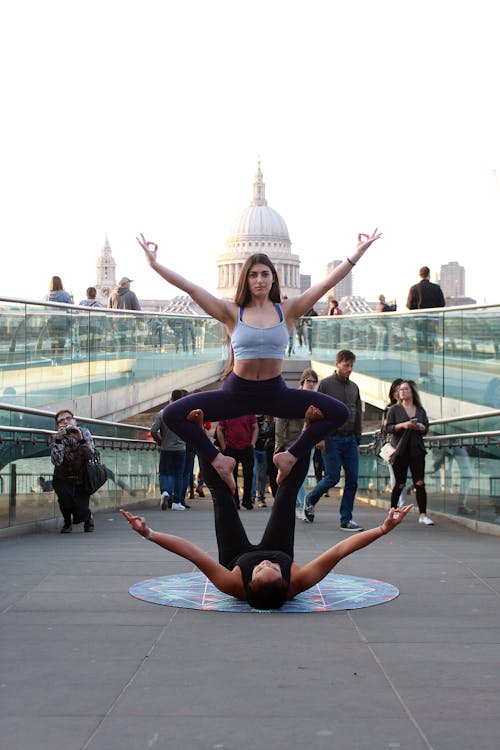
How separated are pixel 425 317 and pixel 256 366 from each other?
38.2 feet

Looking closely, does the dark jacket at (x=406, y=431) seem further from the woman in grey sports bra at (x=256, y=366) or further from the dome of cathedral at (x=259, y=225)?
the dome of cathedral at (x=259, y=225)

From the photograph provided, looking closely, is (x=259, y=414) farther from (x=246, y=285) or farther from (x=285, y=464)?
(x=246, y=285)

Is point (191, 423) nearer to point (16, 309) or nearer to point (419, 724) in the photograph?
point (419, 724)

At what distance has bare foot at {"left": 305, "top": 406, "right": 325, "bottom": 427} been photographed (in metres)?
6.50

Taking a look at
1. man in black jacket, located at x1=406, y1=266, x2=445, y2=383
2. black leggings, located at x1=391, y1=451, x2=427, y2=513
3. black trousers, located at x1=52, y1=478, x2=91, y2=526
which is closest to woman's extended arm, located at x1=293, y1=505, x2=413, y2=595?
black trousers, located at x1=52, y1=478, x2=91, y2=526

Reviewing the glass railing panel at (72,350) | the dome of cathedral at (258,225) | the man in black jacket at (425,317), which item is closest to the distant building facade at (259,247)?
the dome of cathedral at (258,225)

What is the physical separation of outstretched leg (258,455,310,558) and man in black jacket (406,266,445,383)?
10.6 m

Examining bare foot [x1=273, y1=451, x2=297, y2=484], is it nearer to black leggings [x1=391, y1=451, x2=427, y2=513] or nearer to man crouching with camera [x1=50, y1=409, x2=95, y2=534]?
man crouching with camera [x1=50, y1=409, x2=95, y2=534]

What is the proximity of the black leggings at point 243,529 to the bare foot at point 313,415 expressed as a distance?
1.08 feet

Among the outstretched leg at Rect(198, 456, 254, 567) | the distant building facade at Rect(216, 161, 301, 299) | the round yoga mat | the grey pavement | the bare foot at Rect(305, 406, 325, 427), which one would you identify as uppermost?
the distant building facade at Rect(216, 161, 301, 299)

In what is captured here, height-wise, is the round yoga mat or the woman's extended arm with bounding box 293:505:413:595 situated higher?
the woman's extended arm with bounding box 293:505:413:595

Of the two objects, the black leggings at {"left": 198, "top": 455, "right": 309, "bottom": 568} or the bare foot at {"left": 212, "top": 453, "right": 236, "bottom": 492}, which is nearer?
the black leggings at {"left": 198, "top": 455, "right": 309, "bottom": 568}

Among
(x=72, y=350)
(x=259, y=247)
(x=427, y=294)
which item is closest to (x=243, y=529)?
(x=72, y=350)

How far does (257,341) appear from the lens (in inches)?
246
